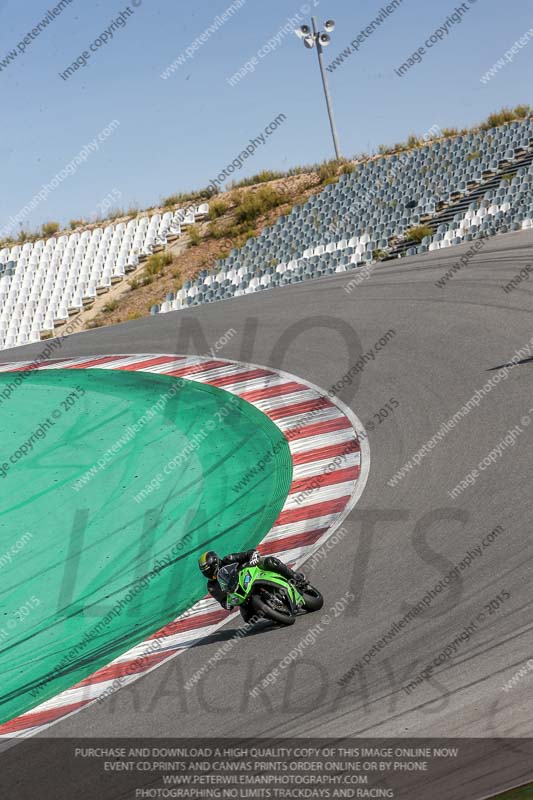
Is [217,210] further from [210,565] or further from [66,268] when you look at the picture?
[210,565]

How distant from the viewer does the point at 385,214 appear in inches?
1080

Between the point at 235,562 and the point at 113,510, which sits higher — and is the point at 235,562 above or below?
above

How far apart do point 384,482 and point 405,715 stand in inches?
194

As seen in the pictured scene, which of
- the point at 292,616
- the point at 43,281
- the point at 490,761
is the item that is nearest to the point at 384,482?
the point at 292,616

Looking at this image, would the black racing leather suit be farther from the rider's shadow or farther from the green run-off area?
the green run-off area

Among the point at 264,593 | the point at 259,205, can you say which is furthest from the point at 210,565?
the point at 259,205

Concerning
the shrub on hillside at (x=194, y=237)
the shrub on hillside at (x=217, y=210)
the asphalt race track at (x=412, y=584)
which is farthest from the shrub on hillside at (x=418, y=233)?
the shrub on hillside at (x=217, y=210)

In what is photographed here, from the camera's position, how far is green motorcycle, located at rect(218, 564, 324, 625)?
8.20 metres

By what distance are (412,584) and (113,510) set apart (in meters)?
6.16

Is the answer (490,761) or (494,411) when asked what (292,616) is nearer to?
(490,761)

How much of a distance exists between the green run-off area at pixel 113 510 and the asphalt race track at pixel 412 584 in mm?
1551

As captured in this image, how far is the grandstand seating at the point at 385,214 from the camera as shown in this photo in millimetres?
24547

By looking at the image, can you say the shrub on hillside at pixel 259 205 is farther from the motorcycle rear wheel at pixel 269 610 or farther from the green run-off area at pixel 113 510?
the motorcycle rear wheel at pixel 269 610

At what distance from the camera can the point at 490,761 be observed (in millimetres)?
5664
